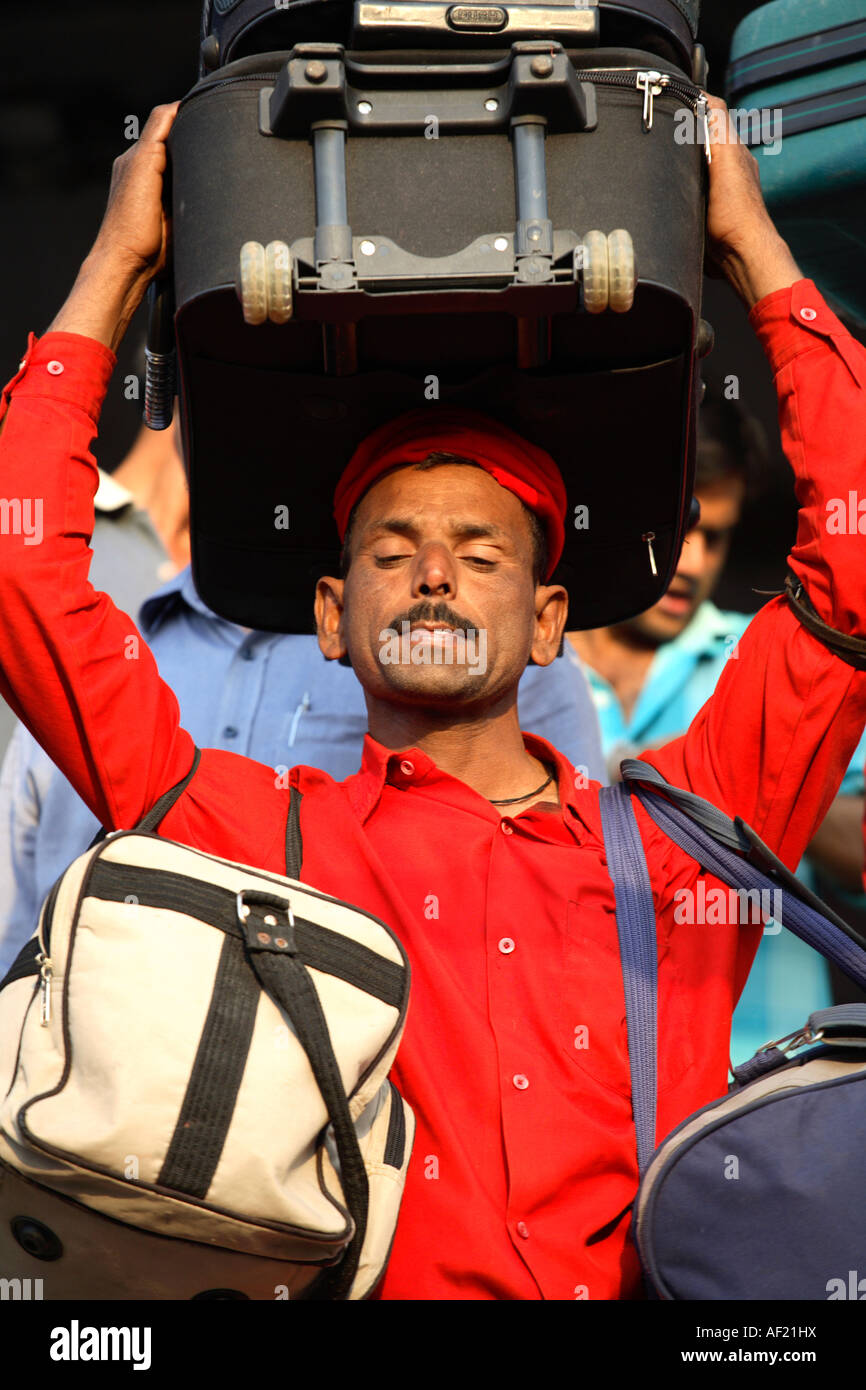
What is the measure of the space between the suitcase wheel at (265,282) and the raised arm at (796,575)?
2.23ft

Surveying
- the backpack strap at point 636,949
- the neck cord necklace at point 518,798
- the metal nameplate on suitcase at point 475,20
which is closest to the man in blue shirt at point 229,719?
the neck cord necklace at point 518,798

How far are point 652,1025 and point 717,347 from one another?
8.80 ft

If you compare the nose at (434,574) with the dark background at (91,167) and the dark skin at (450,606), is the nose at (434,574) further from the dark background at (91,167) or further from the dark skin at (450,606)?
the dark background at (91,167)

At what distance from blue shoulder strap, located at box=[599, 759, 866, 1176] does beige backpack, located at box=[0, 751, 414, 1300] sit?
436mm

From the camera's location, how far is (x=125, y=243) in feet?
8.07

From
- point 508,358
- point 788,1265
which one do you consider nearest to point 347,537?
point 508,358

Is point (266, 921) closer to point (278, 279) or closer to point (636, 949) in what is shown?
point (636, 949)

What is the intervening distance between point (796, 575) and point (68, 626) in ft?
3.37

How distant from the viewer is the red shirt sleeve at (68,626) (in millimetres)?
2332

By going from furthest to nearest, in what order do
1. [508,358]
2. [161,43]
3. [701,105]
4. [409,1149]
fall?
[161,43]
[508,358]
[701,105]
[409,1149]

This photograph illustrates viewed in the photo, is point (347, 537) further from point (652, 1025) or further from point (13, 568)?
point (652, 1025)

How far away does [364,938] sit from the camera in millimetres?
1905

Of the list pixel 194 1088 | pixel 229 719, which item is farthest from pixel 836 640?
pixel 229 719

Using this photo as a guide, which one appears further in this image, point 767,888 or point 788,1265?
point 767,888
